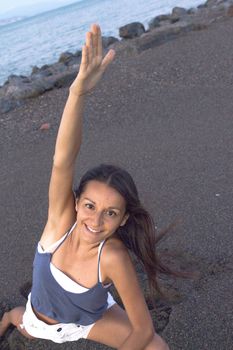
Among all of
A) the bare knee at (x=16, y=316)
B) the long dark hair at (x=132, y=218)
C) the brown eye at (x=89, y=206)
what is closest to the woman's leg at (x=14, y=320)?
the bare knee at (x=16, y=316)

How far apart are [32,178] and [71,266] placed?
338cm

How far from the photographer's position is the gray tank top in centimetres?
248

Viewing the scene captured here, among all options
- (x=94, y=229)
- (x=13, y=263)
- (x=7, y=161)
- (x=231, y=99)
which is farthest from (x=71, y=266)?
(x=231, y=99)

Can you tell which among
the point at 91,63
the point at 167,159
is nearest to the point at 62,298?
the point at 91,63

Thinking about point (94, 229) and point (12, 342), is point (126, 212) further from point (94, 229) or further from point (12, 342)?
point (12, 342)

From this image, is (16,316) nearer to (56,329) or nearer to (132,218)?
(56,329)

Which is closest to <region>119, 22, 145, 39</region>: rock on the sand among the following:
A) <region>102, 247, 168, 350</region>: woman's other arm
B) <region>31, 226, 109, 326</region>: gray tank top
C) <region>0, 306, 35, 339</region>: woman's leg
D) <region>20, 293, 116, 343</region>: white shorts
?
<region>0, 306, 35, 339</region>: woman's leg

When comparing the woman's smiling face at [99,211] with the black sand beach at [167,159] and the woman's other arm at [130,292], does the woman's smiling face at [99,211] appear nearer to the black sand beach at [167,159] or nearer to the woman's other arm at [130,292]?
the woman's other arm at [130,292]

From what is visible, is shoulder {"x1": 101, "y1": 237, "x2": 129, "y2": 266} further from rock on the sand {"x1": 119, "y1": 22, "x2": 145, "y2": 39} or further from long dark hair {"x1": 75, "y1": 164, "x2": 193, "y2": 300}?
rock on the sand {"x1": 119, "y1": 22, "x2": 145, "y2": 39}

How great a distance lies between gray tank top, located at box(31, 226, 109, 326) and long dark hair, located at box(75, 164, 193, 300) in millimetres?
245

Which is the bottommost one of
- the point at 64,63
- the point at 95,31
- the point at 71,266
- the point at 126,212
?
the point at 64,63

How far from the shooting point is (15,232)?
4.67m

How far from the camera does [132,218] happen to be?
2.50 meters

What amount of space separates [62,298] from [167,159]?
323cm
